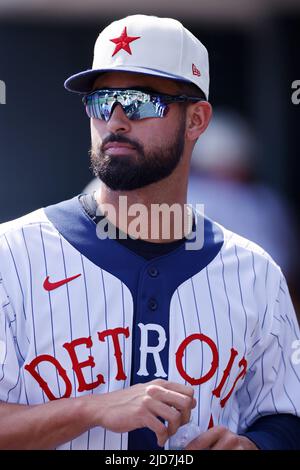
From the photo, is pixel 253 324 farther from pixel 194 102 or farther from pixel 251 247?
pixel 194 102

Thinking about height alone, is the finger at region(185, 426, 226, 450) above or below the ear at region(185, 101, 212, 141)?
below

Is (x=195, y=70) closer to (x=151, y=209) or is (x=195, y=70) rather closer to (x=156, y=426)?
(x=151, y=209)

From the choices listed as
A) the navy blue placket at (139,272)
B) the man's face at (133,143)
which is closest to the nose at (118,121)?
the man's face at (133,143)

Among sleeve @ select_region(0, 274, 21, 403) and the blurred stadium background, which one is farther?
the blurred stadium background

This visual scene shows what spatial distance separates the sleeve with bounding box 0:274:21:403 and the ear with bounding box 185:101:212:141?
0.87m

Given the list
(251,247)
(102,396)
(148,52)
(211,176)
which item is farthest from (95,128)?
(211,176)

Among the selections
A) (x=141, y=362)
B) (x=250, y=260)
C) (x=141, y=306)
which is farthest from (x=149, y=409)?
(x=250, y=260)

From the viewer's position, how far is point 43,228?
2848 millimetres

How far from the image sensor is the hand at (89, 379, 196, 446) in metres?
2.48

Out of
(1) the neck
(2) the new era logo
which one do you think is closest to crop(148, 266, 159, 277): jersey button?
(1) the neck

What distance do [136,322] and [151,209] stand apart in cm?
39

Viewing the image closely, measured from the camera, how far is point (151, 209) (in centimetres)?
296

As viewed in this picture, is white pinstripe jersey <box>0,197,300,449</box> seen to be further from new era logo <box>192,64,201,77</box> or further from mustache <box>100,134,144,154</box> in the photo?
new era logo <box>192,64,201,77</box>

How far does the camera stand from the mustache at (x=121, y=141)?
286 centimetres
